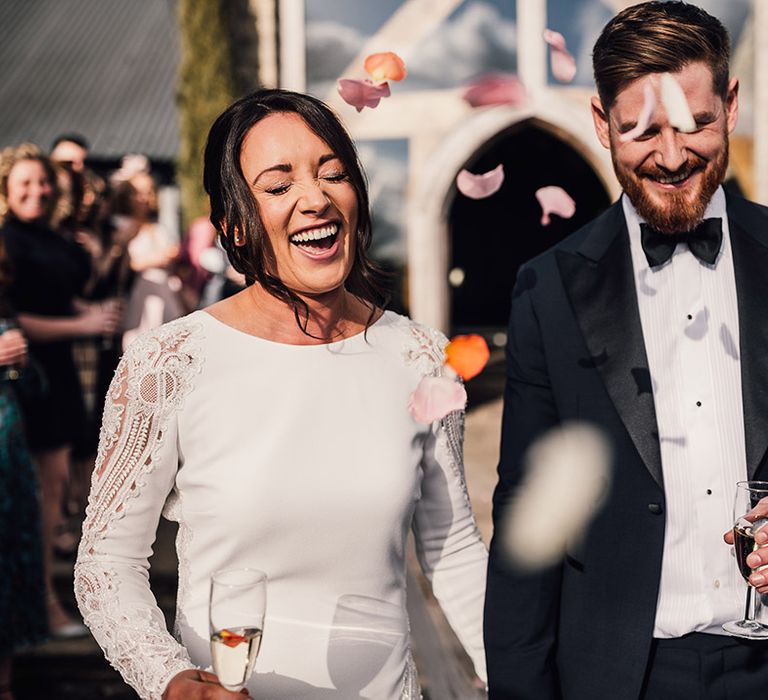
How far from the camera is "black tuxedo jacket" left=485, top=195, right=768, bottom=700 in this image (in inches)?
86.7

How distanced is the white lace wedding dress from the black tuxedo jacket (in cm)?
26

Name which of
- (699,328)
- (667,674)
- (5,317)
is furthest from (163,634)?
(5,317)

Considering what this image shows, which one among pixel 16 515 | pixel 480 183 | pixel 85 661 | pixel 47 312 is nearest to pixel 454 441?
pixel 480 183

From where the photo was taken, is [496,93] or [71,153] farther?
[71,153]

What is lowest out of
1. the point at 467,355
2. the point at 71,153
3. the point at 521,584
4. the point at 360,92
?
the point at 521,584

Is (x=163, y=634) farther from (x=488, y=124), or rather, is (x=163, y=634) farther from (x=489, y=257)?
(x=489, y=257)

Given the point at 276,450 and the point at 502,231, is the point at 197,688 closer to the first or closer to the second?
the point at 276,450

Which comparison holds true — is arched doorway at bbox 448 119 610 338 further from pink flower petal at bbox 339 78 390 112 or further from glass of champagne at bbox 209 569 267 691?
glass of champagne at bbox 209 569 267 691

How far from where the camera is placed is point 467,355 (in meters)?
2.38

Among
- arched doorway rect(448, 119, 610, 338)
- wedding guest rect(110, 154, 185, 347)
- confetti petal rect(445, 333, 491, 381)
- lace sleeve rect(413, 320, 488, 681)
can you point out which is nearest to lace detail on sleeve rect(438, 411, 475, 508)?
lace sleeve rect(413, 320, 488, 681)

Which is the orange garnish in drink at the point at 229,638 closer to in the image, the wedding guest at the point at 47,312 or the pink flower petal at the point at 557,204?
the pink flower petal at the point at 557,204

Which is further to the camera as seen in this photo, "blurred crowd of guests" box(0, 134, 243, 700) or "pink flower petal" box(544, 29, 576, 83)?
"blurred crowd of guests" box(0, 134, 243, 700)

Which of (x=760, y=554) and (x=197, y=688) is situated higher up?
(x=760, y=554)

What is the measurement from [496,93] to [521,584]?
1177 mm
